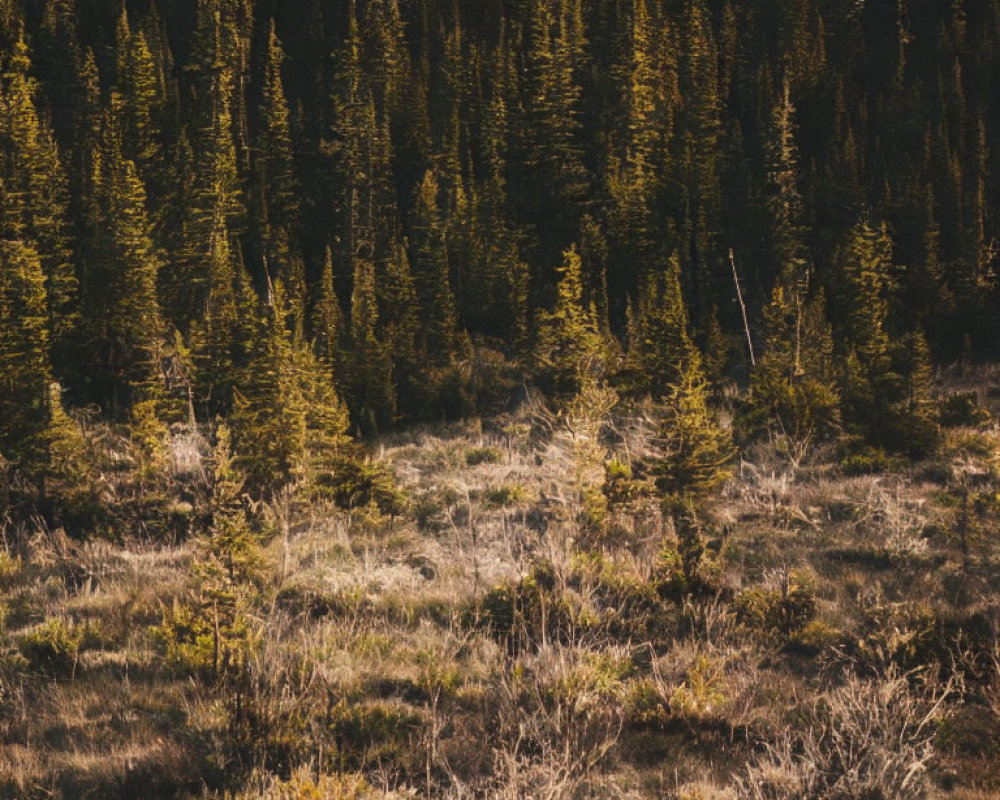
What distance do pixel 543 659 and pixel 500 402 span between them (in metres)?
17.6

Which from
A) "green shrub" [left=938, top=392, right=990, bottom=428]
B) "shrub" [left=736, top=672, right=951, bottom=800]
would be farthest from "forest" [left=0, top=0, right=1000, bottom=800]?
"green shrub" [left=938, top=392, right=990, bottom=428]

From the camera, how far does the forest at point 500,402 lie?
20.7 feet

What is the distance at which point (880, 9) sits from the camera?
144ft

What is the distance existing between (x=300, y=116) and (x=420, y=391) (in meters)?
19.8

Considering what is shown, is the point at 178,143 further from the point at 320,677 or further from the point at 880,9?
the point at 880,9

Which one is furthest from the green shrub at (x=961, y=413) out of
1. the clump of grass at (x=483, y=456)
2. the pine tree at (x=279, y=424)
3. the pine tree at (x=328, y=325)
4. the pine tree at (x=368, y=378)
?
the pine tree at (x=328, y=325)

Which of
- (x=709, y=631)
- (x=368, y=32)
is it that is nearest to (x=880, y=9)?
(x=368, y=32)

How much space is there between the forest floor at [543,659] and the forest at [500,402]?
5 cm

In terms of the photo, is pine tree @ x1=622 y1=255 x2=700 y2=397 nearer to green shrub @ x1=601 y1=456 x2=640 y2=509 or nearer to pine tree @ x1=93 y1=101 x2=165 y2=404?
green shrub @ x1=601 y1=456 x2=640 y2=509

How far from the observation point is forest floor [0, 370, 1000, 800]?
5621 millimetres

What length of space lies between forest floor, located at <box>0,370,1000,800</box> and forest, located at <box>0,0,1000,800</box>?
0.05 meters

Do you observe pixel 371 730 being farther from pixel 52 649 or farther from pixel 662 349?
pixel 662 349

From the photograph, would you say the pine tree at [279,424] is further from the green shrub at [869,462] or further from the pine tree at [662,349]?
the green shrub at [869,462]

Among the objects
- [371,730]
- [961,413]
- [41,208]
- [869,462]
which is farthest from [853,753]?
[41,208]
